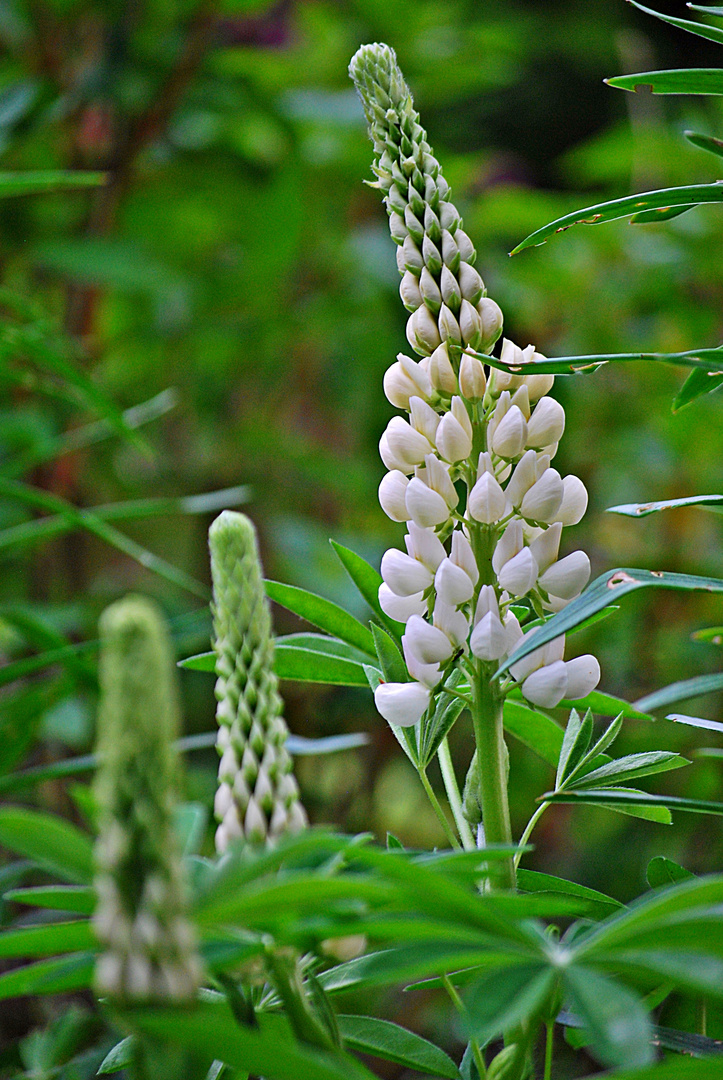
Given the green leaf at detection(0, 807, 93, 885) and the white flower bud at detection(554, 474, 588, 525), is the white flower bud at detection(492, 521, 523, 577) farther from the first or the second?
the green leaf at detection(0, 807, 93, 885)

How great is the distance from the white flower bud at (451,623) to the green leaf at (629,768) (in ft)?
0.25

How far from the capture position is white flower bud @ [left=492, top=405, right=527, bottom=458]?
14.3 inches

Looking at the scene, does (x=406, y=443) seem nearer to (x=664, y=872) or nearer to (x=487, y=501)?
(x=487, y=501)

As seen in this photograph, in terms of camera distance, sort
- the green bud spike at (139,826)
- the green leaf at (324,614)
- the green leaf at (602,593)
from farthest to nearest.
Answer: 1. the green leaf at (324,614)
2. the green leaf at (602,593)
3. the green bud spike at (139,826)

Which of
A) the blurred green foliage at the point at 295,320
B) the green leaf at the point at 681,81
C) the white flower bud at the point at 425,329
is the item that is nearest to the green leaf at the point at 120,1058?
the white flower bud at the point at 425,329

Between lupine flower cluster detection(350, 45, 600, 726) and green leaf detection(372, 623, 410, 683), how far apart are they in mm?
10

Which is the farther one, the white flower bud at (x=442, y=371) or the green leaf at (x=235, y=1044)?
the white flower bud at (x=442, y=371)

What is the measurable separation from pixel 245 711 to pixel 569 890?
178mm

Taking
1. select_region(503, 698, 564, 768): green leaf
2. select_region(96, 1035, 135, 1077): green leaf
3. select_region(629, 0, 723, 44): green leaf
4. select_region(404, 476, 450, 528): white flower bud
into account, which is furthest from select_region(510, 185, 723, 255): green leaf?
select_region(96, 1035, 135, 1077): green leaf

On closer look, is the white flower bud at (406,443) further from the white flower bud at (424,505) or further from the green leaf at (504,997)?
the green leaf at (504,997)

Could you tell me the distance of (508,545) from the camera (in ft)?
1.20

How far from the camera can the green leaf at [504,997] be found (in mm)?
221

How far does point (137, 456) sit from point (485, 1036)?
1.44 metres

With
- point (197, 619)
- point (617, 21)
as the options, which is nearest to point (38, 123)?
point (197, 619)
